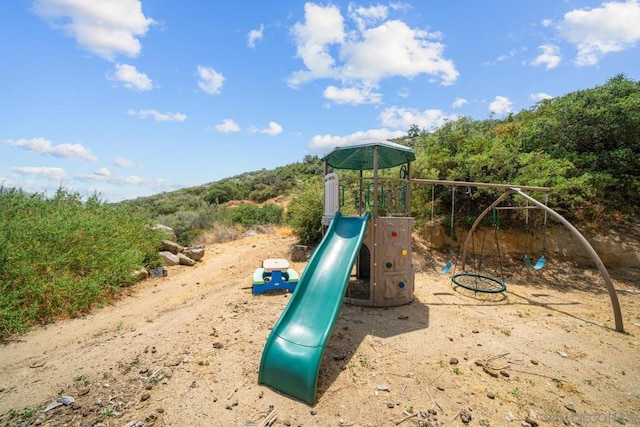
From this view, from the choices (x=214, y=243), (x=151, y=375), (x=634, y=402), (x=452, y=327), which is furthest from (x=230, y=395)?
(x=214, y=243)

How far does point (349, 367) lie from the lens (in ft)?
11.0

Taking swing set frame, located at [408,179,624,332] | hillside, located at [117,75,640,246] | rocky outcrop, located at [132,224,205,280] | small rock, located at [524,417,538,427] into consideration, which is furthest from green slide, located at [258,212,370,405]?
hillside, located at [117,75,640,246]

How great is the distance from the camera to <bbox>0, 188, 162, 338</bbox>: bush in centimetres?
498

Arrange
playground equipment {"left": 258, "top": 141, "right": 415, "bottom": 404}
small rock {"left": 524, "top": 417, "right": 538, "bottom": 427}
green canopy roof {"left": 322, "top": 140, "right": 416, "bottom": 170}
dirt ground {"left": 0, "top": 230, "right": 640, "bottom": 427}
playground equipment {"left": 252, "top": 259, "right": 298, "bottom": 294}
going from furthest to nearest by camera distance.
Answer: playground equipment {"left": 252, "top": 259, "right": 298, "bottom": 294}
green canopy roof {"left": 322, "top": 140, "right": 416, "bottom": 170}
playground equipment {"left": 258, "top": 141, "right": 415, "bottom": 404}
dirt ground {"left": 0, "top": 230, "right": 640, "bottom": 427}
small rock {"left": 524, "top": 417, "right": 538, "bottom": 427}

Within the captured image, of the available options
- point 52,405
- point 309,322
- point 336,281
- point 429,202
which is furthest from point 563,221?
point 52,405

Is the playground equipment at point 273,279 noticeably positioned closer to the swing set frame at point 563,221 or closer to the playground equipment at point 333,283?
the playground equipment at point 333,283

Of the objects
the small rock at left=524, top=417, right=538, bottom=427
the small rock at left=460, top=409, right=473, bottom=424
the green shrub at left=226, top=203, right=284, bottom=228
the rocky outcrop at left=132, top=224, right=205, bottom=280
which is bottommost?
the small rock at left=524, top=417, right=538, bottom=427

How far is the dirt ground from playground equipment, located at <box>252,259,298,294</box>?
0.36 meters

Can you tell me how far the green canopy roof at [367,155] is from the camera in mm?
4980

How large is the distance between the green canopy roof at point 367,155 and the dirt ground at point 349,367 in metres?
2.86

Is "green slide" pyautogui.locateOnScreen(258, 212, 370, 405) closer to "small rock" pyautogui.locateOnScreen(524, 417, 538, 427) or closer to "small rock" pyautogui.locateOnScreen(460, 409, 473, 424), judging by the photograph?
"small rock" pyautogui.locateOnScreen(460, 409, 473, 424)

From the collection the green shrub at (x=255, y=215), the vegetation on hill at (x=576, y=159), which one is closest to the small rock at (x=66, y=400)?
the vegetation on hill at (x=576, y=159)

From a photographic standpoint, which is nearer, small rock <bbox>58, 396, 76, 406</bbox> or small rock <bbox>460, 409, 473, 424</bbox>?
small rock <bbox>460, 409, 473, 424</bbox>

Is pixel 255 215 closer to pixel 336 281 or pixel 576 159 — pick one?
pixel 336 281
